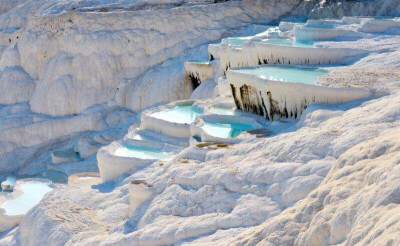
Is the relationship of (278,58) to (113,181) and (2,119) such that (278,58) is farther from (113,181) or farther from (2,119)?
(2,119)

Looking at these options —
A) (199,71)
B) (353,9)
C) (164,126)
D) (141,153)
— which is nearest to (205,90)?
(199,71)

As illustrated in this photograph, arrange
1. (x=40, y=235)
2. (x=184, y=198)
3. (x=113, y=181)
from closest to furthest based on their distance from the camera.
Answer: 1. (x=184, y=198)
2. (x=40, y=235)
3. (x=113, y=181)

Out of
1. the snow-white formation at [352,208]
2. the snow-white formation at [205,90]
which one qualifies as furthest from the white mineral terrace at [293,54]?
the snow-white formation at [352,208]

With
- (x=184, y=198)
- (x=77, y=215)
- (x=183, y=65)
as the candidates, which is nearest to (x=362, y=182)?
(x=184, y=198)

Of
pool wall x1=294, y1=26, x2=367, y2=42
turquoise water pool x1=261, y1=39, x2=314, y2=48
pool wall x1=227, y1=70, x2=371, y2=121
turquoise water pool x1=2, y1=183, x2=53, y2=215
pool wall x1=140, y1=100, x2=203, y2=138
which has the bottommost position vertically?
turquoise water pool x1=2, y1=183, x2=53, y2=215

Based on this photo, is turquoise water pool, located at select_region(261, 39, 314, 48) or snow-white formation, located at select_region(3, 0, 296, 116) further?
snow-white formation, located at select_region(3, 0, 296, 116)

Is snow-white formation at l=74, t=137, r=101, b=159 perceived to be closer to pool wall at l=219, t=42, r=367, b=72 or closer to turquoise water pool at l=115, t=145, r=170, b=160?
turquoise water pool at l=115, t=145, r=170, b=160

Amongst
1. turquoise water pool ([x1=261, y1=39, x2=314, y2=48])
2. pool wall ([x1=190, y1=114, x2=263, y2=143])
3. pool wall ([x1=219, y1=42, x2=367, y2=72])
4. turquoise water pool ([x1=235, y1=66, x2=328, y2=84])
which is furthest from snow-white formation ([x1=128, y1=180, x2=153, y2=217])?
turquoise water pool ([x1=261, y1=39, x2=314, y2=48])
